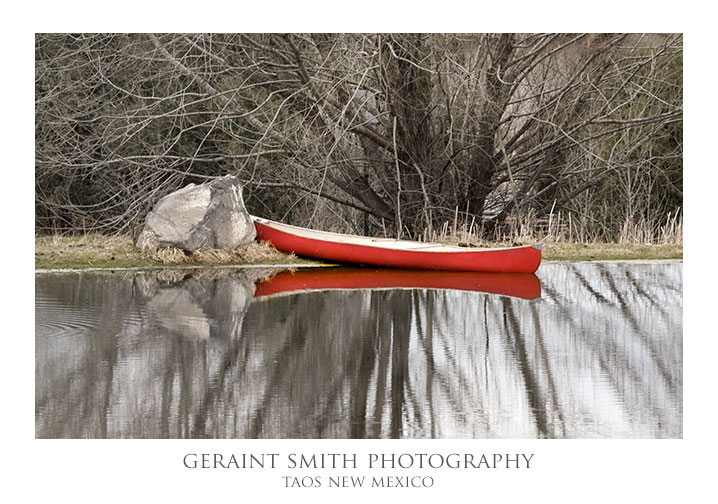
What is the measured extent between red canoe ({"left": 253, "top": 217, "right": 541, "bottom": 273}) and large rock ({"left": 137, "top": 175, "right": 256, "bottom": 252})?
16.1 inches

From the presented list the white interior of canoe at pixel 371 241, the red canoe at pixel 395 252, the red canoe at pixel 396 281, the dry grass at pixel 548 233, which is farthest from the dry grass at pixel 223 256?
the dry grass at pixel 548 233

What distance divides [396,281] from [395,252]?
44.7 inches

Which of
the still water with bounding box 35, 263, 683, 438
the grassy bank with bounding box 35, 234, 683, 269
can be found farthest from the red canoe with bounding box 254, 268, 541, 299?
the grassy bank with bounding box 35, 234, 683, 269

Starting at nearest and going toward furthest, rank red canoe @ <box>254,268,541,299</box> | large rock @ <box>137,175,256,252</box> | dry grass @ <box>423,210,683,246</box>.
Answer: red canoe @ <box>254,268,541,299</box> < large rock @ <box>137,175,256,252</box> < dry grass @ <box>423,210,683,246</box>

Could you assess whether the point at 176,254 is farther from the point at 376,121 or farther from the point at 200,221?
the point at 376,121

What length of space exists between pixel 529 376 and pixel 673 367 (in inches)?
46.8

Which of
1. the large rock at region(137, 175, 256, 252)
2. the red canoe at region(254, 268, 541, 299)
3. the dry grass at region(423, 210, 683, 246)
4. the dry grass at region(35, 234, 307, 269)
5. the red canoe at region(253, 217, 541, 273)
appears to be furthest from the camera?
the dry grass at region(423, 210, 683, 246)

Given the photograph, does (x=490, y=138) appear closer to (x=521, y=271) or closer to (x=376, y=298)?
(x=521, y=271)

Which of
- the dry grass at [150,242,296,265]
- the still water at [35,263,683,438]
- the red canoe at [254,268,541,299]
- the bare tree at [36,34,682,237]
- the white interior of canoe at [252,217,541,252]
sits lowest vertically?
the still water at [35,263,683,438]

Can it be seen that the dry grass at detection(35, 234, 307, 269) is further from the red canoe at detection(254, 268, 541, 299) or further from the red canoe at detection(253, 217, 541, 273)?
the red canoe at detection(254, 268, 541, 299)

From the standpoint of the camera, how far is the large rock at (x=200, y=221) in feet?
37.8

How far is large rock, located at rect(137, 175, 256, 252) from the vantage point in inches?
453

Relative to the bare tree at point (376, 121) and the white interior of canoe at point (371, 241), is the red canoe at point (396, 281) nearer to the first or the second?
the white interior of canoe at point (371, 241)
